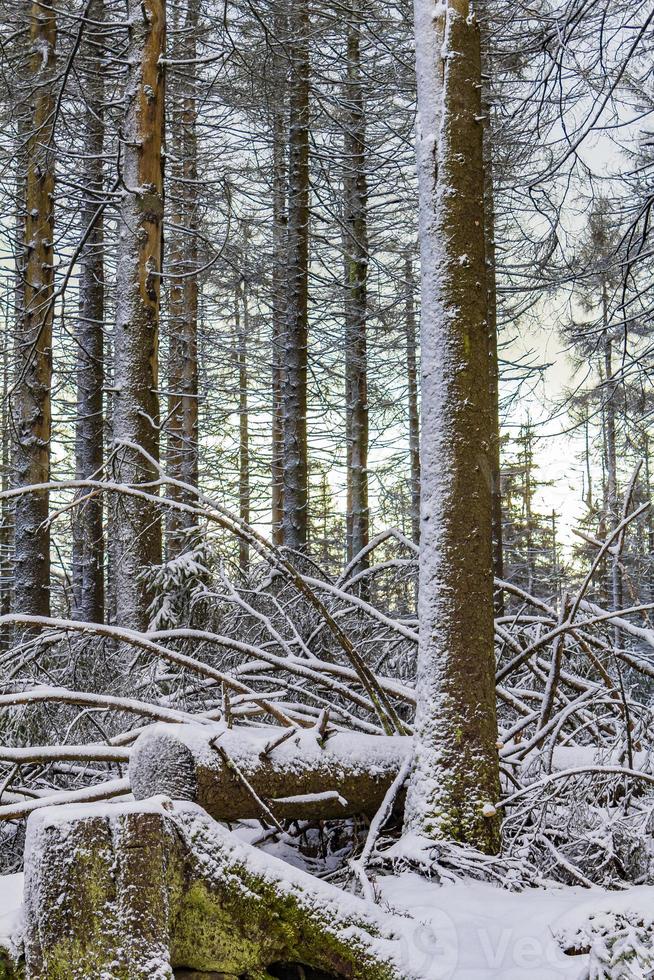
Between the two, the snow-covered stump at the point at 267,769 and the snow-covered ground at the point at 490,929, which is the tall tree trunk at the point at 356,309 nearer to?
the snow-covered stump at the point at 267,769

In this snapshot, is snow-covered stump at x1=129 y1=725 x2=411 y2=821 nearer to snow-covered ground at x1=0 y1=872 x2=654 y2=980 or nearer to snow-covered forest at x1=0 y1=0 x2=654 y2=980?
snow-covered forest at x1=0 y1=0 x2=654 y2=980

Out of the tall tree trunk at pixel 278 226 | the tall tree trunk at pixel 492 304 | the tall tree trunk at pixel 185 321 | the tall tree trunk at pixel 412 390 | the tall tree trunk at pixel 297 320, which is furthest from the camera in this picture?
the tall tree trunk at pixel 412 390

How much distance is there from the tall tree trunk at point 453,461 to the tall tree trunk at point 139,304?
348 cm

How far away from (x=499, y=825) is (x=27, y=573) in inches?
303

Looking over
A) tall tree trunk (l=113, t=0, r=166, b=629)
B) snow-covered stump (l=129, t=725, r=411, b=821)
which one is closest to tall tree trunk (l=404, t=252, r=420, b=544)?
tall tree trunk (l=113, t=0, r=166, b=629)

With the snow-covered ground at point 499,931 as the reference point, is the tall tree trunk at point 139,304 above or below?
above

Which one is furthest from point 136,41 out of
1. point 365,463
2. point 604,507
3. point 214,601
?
point 365,463

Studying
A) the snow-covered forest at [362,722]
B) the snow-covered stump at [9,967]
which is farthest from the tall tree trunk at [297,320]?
the snow-covered stump at [9,967]

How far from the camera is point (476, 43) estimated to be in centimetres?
396

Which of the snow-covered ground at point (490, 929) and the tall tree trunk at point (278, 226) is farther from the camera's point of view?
the tall tree trunk at point (278, 226)

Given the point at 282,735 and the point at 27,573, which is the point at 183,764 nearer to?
the point at 282,735

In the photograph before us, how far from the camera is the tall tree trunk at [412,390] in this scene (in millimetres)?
15586

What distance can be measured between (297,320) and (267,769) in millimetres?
9915

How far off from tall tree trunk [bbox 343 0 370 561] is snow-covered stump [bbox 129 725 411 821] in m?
9.86
